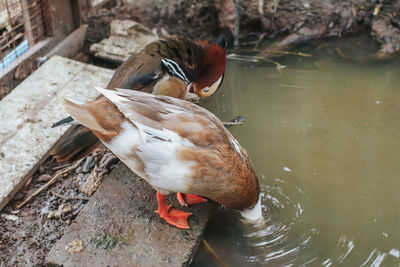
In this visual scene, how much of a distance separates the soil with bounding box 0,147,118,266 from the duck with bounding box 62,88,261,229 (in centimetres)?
71

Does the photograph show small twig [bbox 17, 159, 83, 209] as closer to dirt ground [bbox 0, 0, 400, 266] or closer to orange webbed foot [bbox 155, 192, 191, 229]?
orange webbed foot [bbox 155, 192, 191, 229]

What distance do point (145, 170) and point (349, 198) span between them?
150 cm

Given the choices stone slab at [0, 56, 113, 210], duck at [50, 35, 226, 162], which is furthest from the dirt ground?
duck at [50, 35, 226, 162]

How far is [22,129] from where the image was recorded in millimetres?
3375

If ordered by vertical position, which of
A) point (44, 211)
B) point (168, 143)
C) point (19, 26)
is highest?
point (168, 143)

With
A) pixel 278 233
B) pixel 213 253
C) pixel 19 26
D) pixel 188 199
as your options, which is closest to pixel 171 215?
pixel 188 199

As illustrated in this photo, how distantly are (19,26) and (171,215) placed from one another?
2367 millimetres

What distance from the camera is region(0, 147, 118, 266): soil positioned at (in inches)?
105

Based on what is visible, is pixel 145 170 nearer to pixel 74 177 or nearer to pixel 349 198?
pixel 74 177

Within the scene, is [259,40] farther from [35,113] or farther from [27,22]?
[35,113]

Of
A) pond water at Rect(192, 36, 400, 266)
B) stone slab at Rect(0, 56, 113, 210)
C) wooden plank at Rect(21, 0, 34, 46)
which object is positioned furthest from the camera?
wooden plank at Rect(21, 0, 34, 46)

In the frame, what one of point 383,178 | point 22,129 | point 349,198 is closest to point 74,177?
point 22,129

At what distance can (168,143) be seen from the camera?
2.41 metres

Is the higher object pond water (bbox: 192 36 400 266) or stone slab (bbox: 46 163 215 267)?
stone slab (bbox: 46 163 215 267)
